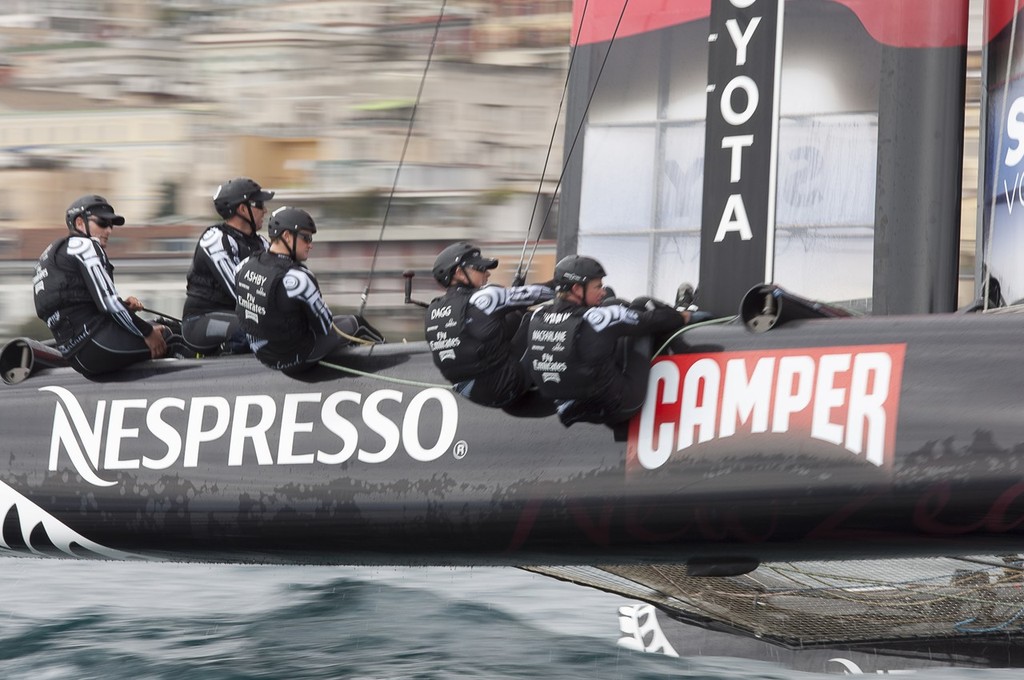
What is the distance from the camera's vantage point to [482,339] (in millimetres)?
3514

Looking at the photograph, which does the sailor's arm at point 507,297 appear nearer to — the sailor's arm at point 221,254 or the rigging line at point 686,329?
the rigging line at point 686,329

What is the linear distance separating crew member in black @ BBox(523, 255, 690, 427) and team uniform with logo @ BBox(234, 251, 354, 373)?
0.63m

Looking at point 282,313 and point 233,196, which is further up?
point 233,196

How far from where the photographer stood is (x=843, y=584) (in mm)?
4332

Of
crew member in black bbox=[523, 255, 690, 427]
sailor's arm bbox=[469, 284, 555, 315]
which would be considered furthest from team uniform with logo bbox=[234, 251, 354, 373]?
crew member in black bbox=[523, 255, 690, 427]

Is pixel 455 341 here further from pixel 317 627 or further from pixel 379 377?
pixel 317 627

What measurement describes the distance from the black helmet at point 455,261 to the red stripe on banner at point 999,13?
1637 millimetres

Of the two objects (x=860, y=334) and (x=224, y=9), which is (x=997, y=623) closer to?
(x=860, y=334)

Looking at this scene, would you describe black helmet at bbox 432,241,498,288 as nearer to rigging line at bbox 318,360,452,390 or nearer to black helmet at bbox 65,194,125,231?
rigging line at bbox 318,360,452,390

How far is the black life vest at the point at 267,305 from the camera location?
373 centimetres

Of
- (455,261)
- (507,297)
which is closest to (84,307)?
(455,261)

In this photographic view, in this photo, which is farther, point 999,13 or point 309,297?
point 999,13

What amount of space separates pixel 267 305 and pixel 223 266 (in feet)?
1.39

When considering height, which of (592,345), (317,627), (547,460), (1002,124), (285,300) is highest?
(1002,124)
